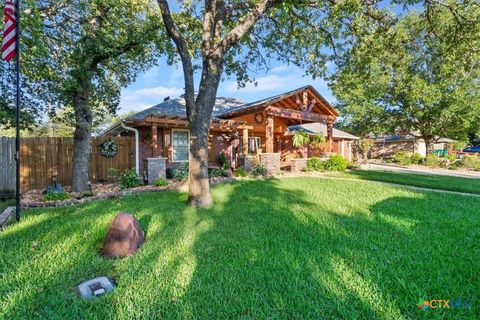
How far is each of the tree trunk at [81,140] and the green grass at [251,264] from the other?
2320 mm

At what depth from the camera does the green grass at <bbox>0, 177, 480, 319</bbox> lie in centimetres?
221

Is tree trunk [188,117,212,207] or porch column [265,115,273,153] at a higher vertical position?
porch column [265,115,273,153]

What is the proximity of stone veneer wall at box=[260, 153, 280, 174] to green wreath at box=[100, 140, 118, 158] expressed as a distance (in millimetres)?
6502

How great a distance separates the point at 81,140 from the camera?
7609 mm

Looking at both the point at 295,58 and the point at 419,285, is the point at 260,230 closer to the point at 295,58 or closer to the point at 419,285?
the point at 419,285

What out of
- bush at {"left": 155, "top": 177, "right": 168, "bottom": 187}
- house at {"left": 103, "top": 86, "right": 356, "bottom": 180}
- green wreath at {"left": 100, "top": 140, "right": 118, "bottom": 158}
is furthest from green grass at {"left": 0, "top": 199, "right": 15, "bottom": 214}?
house at {"left": 103, "top": 86, "right": 356, "bottom": 180}

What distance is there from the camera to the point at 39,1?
6859 mm

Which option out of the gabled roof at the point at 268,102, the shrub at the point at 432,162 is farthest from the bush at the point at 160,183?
the shrub at the point at 432,162

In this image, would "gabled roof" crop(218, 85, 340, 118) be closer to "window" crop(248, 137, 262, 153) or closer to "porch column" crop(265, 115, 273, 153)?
"porch column" crop(265, 115, 273, 153)

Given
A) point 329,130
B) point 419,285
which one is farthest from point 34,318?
point 329,130

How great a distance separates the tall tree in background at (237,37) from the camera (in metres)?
5.75

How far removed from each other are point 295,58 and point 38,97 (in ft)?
31.4

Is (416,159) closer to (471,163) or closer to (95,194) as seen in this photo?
(471,163)

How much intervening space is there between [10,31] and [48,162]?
5339 millimetres
